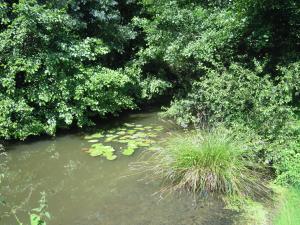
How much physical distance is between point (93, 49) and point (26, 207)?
15.2ft

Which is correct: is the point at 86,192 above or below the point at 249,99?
below

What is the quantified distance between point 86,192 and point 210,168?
6.48ft

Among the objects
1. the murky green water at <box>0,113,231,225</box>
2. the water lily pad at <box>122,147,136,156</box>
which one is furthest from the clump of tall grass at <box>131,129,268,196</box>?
the water lily pad at <box>122,147,136,156</box>

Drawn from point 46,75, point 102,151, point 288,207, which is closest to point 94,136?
point 102,151

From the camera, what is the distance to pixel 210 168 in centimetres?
568

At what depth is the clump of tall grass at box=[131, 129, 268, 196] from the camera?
5.59m

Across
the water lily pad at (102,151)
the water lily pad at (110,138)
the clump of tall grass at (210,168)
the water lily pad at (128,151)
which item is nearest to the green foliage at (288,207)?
the clump of tall grass at (210,168)

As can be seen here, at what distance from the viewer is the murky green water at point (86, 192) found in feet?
17.0

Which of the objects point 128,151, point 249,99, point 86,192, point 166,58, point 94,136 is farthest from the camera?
point 166,58

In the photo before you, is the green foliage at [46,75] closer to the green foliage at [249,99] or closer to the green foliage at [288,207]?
the green foliage at [249,99]

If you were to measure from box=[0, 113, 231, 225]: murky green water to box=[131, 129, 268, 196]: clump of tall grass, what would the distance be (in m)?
0.25

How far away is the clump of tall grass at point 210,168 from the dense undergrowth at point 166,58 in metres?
0.43

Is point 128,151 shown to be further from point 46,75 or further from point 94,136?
point 46,75

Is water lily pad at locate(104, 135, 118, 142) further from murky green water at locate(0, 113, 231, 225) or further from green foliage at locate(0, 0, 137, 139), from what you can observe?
green foliage at locate(0, 0, 137, 139)
